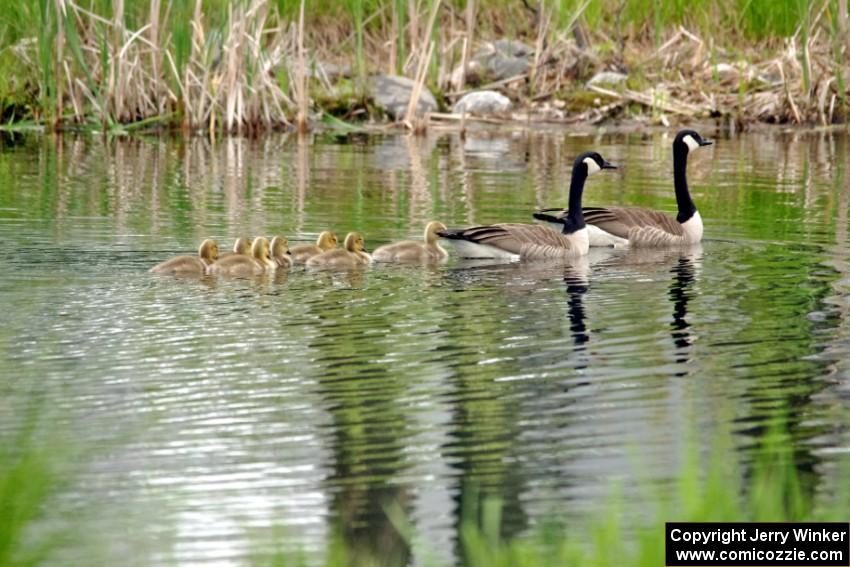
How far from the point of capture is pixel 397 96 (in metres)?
27.4

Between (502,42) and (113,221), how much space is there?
1722 cm

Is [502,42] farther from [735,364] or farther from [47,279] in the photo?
[735,364]

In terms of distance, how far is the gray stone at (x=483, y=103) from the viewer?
93.1 feet

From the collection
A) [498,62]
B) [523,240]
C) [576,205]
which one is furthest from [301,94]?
[523,240]

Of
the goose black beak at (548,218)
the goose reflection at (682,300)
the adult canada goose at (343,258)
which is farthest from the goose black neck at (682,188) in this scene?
the adult canada goose at (343,258)

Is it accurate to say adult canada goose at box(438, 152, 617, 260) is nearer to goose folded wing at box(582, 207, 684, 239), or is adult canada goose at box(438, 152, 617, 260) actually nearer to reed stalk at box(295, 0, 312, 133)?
goose folded wing at box(582, 207, 684, 239)

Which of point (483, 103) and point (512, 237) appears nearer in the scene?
point (512, 237)

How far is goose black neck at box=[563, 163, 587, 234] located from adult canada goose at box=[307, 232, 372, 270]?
222cm

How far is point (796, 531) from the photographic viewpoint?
462cm

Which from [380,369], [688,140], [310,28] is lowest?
[380,369]

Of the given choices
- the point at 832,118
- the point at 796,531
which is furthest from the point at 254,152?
the point at 796,531

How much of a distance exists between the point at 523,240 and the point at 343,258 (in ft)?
5.52

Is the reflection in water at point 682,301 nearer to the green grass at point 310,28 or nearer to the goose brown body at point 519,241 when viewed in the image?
the goose brown body at point 519,241

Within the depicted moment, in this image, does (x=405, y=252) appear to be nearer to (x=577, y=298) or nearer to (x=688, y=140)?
(x=577, y=298)
